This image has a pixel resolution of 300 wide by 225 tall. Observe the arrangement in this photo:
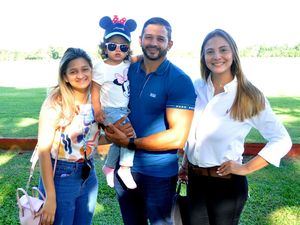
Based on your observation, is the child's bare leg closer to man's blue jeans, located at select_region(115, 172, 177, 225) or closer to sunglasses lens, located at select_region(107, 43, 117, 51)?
man's blue jeans, located at select_region(115, 172, 177, 225)

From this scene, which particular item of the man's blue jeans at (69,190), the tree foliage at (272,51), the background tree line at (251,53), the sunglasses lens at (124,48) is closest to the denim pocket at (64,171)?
the man's blue jeans at (69,190)

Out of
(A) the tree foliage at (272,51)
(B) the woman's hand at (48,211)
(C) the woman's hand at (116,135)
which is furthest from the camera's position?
(A) the tree foliage at (272,51)

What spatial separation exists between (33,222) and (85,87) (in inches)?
38.6

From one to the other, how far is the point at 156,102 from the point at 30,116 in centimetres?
807

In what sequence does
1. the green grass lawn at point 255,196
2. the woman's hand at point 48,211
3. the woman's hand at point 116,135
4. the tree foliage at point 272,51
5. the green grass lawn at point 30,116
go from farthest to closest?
the tree foliage at point 272,51 < the green grass lawn at point 30,116 < the green grass lawn at point 255,196 < the woman's hand at point 116,135 < the woman's hand at point 48,211

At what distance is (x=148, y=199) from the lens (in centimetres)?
273

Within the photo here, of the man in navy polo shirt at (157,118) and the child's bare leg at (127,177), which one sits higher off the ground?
the man in navy polo shirt at (157,118)

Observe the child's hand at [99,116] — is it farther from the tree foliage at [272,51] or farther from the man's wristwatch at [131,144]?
the tree foliage at [272,51]

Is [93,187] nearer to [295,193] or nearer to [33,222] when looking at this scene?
[33,222]

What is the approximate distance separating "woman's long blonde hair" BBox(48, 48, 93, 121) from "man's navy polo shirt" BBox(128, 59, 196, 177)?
16.9 inches

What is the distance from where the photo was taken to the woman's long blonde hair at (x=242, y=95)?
7.99ft

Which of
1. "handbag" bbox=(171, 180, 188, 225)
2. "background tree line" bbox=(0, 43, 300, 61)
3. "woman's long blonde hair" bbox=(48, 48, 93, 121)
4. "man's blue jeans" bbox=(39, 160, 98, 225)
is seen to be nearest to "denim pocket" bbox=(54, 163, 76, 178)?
"man's blue jeans" bbox=(39, 160, 98, 225)

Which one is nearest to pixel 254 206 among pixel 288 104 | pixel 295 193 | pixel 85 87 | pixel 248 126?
pixel 295 193

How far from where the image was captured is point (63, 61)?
2.48 metres
